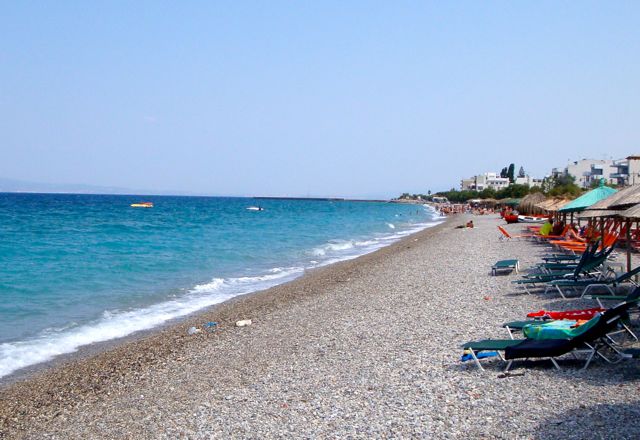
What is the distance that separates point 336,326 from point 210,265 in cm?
1257

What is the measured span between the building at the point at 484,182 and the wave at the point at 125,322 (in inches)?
4476

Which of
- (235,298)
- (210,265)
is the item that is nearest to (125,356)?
(235,298)

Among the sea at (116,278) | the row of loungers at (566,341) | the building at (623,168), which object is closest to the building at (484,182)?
the building at (623,168)

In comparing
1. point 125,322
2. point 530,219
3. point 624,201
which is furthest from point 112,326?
point 530,219

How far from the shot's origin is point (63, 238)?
30.5 metres

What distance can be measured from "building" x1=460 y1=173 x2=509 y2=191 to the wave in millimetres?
113678

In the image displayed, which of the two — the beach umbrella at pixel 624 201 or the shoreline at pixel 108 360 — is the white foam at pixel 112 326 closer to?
the shoreline at pixel 108 360

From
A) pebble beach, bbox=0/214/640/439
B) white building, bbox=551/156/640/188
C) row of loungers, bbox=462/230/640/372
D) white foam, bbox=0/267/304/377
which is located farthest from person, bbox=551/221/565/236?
white building, bbox=551/156/640/188

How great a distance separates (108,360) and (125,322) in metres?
3.08

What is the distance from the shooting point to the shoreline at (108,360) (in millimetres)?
7023

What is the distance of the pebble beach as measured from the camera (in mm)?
4828

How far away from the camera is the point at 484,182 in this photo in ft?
441

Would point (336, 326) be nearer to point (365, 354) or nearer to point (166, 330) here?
point (365, 354)

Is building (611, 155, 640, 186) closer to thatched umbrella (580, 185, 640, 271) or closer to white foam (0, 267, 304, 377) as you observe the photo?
thatched umbrella (580, 185, 640, 271)
